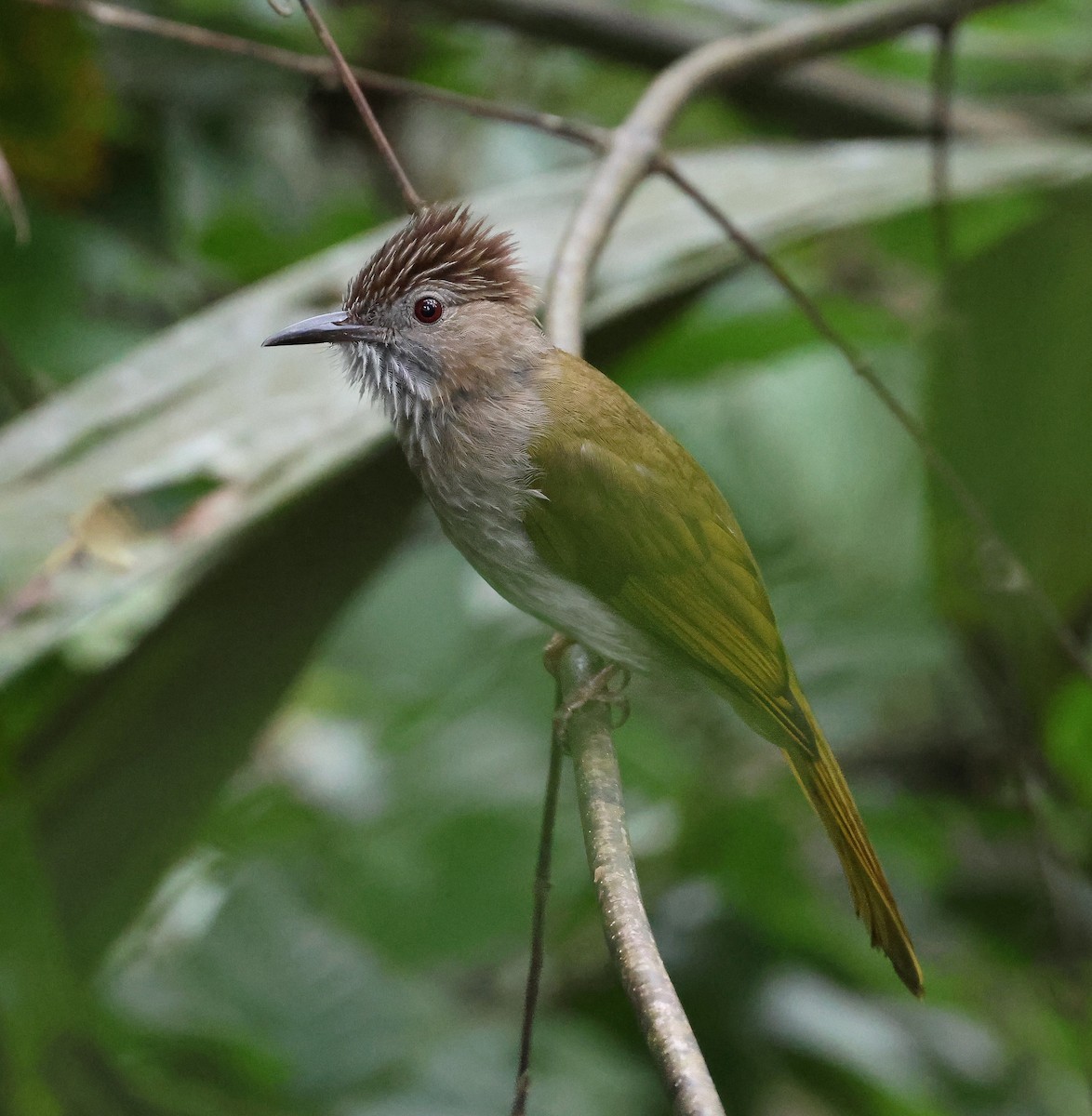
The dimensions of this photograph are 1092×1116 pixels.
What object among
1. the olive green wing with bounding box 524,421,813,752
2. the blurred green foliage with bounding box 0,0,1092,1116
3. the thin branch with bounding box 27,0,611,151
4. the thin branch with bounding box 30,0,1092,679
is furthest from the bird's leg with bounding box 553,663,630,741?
the thin branch with bounding box 27,0,611,151

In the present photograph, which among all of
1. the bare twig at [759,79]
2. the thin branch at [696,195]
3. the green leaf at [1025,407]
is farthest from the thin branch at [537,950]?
the bare twig at [759,79]

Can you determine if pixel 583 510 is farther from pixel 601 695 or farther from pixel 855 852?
pixel 855 852

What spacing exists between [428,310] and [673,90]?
74 centimetres

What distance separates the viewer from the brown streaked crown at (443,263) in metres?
2.33

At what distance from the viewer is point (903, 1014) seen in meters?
A: 3.19

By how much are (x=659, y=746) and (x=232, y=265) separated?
1.76 meters

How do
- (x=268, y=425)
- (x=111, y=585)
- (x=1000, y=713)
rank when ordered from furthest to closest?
(x=1000, y=713)
(x=268, y=425)
(x=111, y=585)

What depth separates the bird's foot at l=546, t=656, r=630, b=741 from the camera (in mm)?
1922

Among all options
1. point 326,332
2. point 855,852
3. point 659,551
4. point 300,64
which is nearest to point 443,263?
point 326,332

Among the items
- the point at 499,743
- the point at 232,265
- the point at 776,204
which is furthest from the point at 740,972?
the point at 232,265

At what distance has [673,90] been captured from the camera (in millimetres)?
2729

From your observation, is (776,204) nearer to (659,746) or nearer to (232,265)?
(659,746)

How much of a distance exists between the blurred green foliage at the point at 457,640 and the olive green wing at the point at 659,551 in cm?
35

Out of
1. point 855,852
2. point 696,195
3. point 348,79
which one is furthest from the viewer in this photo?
point 696,195
